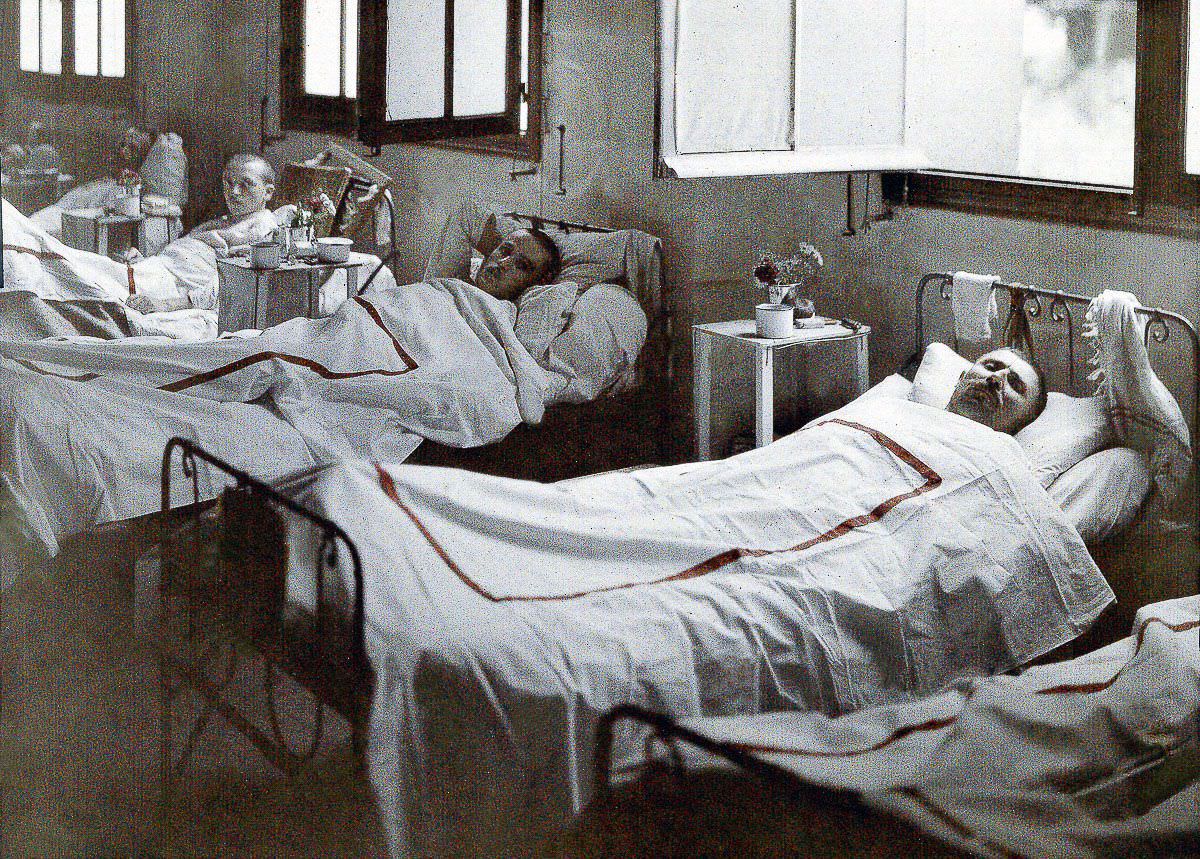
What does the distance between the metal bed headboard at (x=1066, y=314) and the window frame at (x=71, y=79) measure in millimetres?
1879

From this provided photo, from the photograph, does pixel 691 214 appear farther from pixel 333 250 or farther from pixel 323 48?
pixel 323 48

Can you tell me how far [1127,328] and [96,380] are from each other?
2.09 meters

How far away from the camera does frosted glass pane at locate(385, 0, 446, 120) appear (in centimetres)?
267

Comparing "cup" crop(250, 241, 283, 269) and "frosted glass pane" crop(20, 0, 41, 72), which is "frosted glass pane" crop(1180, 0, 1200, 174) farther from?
"frosted glass pane" crop(20, 0, 41, 72)

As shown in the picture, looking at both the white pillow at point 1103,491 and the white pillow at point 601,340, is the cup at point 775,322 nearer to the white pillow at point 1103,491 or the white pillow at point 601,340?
the white pillow at point 601,340

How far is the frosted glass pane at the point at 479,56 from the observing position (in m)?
2.93

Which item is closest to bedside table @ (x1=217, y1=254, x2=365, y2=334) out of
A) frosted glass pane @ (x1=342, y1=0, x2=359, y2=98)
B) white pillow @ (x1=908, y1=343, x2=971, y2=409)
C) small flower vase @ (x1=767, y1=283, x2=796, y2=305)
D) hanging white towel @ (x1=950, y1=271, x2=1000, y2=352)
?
frosted glass pane @ (x1=342, y1=0, x2=359, y2=98)

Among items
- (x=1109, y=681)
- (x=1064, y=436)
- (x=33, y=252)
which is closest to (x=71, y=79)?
(x=33, y=252)

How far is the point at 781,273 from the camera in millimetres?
3141

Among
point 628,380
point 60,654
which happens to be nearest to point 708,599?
point 60,654

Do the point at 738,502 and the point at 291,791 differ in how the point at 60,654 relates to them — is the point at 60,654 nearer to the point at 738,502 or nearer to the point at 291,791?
the point at 291,791

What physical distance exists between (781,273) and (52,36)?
68.9 inches

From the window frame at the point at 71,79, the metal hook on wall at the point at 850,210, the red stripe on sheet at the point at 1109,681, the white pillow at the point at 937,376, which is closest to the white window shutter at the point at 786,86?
the metal hook on wall at the point at 850,210

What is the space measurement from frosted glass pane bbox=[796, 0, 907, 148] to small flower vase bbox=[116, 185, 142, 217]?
4.82ft
